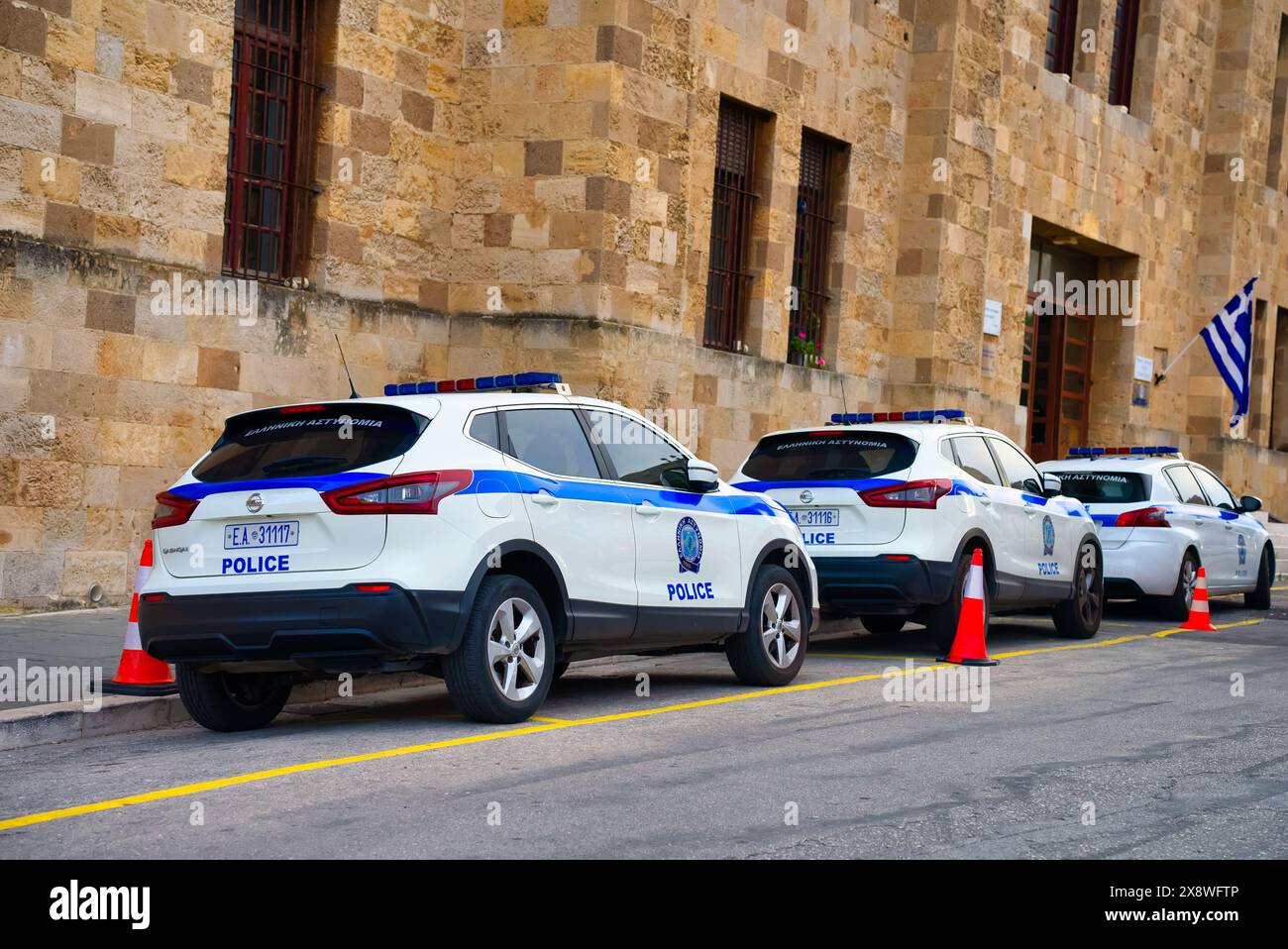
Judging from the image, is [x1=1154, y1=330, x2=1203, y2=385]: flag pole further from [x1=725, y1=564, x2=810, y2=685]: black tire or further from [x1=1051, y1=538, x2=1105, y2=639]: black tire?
[x1=725, y1=564, x2=810, y2=685]: black tire

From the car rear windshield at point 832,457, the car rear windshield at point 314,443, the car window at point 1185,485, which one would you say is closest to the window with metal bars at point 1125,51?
the car window at point 1185,485

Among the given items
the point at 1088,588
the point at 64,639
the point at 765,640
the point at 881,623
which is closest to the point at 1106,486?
the point at 1088,588

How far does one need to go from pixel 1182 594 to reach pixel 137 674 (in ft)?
36.2

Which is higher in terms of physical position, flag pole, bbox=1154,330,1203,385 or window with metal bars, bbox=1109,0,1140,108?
window with metal bars, bbox=1109,0,1140,108

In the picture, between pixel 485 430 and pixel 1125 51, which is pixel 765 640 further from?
pixel 1125 51

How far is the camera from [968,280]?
24.2 metres

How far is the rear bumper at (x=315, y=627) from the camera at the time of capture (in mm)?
8289

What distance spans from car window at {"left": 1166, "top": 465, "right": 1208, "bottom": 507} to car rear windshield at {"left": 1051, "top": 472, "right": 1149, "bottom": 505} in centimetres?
49

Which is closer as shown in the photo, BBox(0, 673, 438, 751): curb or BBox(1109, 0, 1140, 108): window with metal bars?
BBox(0, 673, 438, 751): curb

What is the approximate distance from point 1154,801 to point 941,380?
16778mm

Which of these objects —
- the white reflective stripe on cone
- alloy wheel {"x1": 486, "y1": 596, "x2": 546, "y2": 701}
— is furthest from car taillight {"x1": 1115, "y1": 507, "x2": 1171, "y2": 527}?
the white reflective stripe on cone

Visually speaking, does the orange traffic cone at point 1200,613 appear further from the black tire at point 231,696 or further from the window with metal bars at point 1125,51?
the window with metal bars at point 1125,51

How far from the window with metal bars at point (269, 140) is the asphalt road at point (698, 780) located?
6056 mm

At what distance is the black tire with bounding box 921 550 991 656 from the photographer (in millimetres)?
12992
